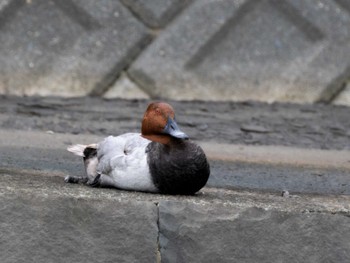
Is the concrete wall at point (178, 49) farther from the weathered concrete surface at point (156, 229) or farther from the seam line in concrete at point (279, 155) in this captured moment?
the weathered concrete surface at point (156, 229)

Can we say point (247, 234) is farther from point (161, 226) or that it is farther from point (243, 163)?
point (243, 163)

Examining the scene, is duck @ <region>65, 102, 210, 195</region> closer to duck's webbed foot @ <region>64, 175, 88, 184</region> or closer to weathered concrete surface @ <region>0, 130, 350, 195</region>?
duck's webbed foot @ <region>64, 175, 88, 184</region>

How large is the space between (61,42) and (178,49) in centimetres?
42

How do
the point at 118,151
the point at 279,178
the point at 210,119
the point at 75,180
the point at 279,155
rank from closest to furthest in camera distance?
the point at 118,151, the point at 75,180, the point at 279,178, the point at 279,155, the point at 210,119

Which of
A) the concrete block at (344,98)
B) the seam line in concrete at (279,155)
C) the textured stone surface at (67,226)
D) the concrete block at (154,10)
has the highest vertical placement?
the concrete block at (154,10)

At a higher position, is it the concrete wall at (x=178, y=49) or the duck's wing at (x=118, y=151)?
the concrete wall at (x=178, y=49)

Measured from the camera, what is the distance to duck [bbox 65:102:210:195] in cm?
215

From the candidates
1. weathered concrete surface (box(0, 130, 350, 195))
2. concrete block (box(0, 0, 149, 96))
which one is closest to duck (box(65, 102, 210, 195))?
weathered concrete surface (box(0, 130, 350, 195))

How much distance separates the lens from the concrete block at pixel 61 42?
3809mm

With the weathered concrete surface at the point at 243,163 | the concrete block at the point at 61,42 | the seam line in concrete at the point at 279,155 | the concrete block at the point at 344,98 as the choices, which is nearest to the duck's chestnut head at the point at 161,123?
the weathered concrete surface at the point at 243,163

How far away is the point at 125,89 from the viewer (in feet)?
12.6

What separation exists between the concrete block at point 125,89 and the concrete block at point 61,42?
0.05 meters

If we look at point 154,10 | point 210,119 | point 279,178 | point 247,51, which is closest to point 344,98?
point 247,51

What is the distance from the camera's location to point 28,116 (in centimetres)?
359
